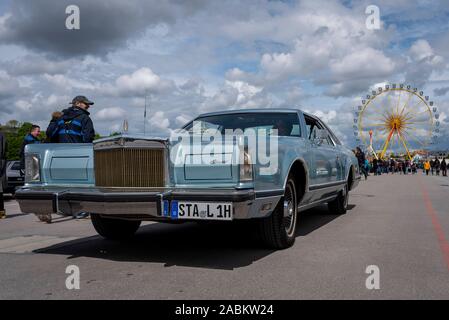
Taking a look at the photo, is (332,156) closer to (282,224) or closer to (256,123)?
(256,123)

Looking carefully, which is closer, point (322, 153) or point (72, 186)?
point (72, 186)

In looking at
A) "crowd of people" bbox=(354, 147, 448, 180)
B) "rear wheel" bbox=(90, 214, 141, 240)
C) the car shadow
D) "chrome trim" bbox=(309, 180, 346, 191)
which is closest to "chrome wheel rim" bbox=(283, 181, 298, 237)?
the car shadow

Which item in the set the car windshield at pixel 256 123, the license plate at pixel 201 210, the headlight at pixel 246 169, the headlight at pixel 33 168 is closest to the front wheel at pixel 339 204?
the car windshield at pixel 256 123

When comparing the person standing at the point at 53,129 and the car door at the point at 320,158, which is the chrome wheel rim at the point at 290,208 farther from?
the person standing at the point at 53,129

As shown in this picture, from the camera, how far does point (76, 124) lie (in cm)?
663

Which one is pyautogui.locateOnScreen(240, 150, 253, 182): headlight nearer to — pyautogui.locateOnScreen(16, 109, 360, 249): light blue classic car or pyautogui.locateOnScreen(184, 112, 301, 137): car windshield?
pyautogui.locateOnScreen(16, 109, 360, 249): light blue classic car

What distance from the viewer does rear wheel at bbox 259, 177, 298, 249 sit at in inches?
189

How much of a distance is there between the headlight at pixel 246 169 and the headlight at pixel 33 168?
7.41 feet

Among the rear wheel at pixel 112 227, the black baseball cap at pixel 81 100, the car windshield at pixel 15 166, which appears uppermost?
the black baseball cap at pixel 81 100

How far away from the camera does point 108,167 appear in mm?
4527

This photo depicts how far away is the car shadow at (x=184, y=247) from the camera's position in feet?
15.1

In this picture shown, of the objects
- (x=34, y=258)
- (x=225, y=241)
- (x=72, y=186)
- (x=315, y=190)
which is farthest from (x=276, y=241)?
(x=34, y=258)

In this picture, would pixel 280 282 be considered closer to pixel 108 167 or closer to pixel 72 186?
pixel 108 167
